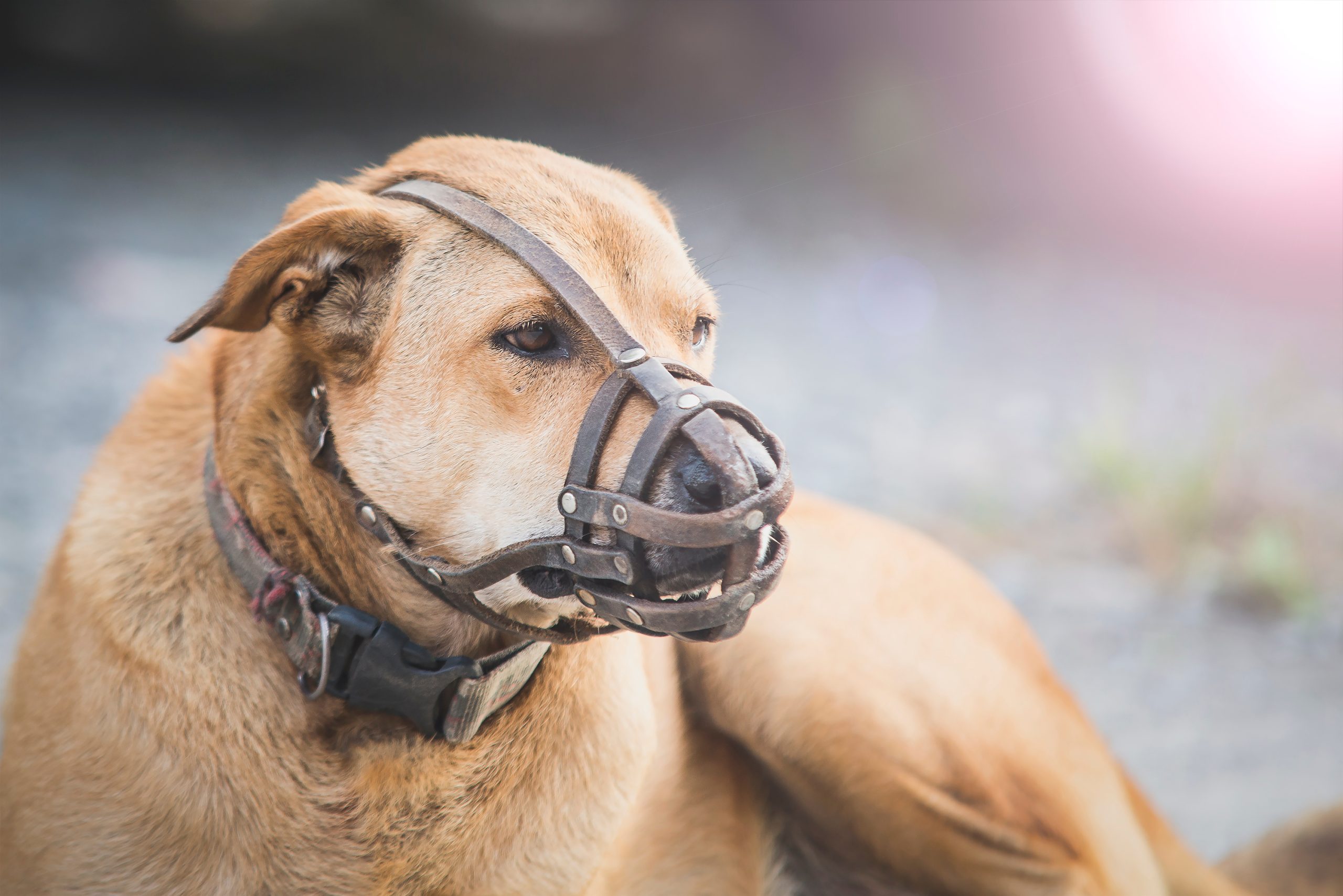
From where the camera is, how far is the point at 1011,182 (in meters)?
6.93

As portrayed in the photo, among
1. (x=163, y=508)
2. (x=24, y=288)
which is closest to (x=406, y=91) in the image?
(x=24, y=288)

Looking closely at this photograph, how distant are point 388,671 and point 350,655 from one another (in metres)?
0.07

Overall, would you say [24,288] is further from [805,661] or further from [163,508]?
[805,661]

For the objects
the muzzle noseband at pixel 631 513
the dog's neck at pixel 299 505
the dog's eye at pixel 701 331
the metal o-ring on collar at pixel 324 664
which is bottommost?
the metal o-ring on collar at pixel 324 664

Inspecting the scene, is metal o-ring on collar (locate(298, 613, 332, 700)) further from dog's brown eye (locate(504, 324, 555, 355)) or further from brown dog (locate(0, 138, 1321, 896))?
dog's brown eye (locate(504, 324, 555, 355))

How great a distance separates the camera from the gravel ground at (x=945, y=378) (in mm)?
3877

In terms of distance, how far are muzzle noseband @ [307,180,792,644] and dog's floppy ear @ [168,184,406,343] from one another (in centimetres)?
16

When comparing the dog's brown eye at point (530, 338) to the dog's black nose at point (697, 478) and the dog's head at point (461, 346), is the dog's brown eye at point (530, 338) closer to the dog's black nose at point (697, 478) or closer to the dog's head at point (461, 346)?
the dog's head at point (461, 346)

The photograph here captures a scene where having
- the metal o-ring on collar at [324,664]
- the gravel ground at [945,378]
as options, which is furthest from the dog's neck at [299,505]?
the gravel ground at [945,378]

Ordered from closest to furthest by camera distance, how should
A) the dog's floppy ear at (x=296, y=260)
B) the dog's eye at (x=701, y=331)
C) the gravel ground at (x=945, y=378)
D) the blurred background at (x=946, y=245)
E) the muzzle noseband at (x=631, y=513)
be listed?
the muzzle noseband at (x=631, y=513), the dog's floppy ear at (x=296, y=260), the dog's eye at (x=701, y=331), the gravel ground at (x=945, y=378), the blurred background at (x=946, y=245)

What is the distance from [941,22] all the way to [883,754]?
515 centimetres

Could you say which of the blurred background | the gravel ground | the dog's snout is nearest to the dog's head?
the dog's snout

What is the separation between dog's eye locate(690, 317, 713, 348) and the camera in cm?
187

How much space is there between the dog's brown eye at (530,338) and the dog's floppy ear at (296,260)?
301 mm
